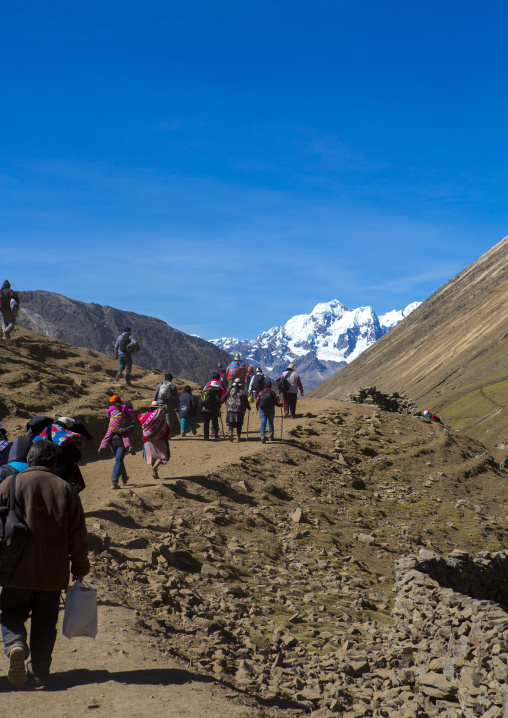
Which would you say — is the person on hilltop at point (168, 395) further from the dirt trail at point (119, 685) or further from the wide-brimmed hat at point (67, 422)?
the dirt trail at point (119, 685)

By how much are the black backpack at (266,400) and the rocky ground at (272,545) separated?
146 cm

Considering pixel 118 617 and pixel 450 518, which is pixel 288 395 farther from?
pixel 118 617

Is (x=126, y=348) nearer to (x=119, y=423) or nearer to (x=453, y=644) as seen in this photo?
(x=119, y=423)

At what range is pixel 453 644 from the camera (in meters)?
9.62

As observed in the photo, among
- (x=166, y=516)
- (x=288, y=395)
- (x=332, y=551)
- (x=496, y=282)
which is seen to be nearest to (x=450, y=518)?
(x=332, y=551)

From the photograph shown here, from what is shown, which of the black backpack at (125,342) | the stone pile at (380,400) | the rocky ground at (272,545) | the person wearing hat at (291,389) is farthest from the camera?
the stone pile at (380,400)

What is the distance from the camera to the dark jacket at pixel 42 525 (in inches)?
249

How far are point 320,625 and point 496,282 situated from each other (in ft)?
496

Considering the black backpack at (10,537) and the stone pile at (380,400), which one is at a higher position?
the stone pile at (380,400)

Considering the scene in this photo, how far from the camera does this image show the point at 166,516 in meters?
14.6

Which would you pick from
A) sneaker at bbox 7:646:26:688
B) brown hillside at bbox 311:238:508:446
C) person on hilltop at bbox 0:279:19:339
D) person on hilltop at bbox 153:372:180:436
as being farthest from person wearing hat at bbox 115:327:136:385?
brown hillside at bbox 311:238:508:446

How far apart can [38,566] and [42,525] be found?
1.34ft

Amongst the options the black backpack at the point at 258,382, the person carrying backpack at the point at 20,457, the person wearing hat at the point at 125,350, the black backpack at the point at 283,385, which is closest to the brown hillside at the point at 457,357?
the black backpack at the point at 283,385

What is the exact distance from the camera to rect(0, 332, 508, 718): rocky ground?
8227mm
